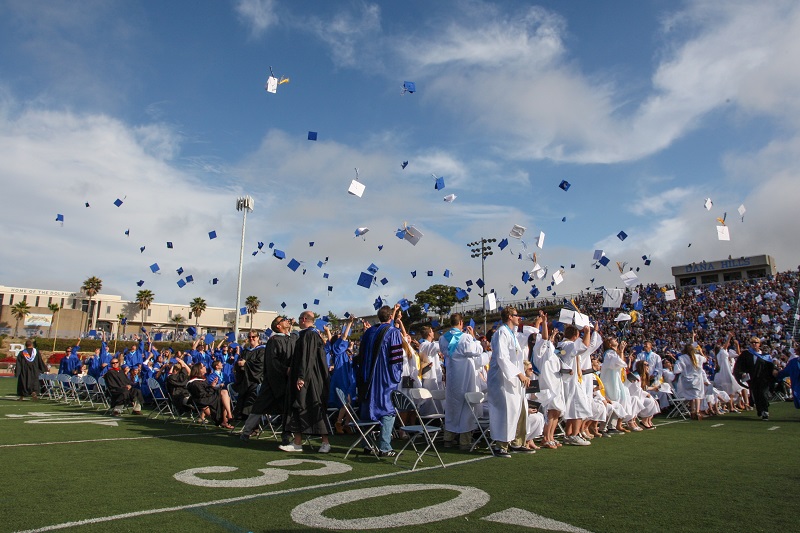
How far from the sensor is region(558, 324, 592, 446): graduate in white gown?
8.89 meters

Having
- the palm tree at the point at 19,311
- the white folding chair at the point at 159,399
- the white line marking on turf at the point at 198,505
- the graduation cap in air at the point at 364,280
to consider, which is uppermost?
the palm tree at the point at 19,311

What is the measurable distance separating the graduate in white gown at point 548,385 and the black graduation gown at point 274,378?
4069mm

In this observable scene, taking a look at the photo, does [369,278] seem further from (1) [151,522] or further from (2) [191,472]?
(1) [151,522]

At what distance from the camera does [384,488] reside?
521cm

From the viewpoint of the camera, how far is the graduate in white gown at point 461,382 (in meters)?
8.38

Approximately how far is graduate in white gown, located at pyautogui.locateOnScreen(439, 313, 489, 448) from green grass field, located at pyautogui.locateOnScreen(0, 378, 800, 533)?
2.19 feet

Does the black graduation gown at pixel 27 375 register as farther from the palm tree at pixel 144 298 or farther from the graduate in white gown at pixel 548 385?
the palm tree at pixel 144 298

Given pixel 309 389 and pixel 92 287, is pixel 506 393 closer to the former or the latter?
pixel 309 389

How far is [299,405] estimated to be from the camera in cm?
774

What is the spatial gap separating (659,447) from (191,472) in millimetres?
6783

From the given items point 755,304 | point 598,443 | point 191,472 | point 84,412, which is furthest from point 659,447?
point 755,304

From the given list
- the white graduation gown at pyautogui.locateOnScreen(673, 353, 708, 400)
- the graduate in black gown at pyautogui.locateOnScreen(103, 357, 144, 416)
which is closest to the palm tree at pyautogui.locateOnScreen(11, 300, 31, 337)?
the graduate in black gown at pyautogui.locateOnScreen(103, 357, 144, 416)

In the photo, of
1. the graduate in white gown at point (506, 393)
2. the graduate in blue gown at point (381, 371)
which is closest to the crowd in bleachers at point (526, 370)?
the graduate in white gown at point (506, 393)

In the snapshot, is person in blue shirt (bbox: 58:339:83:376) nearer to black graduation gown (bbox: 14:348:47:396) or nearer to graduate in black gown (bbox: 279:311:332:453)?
black graduation gown (bbox: 14:348:47:396)
